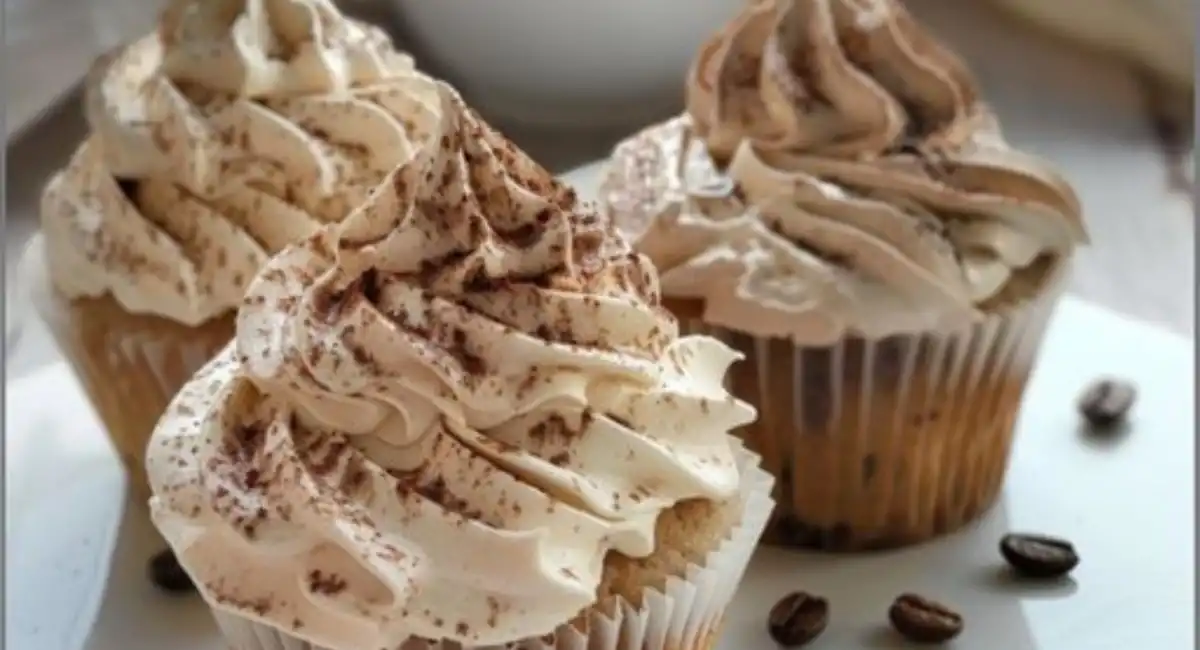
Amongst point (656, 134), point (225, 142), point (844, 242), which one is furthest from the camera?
point (656, 134)

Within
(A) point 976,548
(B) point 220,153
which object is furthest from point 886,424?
(B) point 220,153

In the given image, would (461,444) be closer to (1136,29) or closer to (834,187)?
(834,187)

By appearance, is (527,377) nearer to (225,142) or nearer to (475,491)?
(475,491)

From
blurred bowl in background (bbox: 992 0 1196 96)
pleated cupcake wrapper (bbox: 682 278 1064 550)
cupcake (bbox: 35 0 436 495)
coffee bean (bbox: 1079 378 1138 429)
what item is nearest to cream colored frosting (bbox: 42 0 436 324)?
cupcake (bbox: 35 0 436 495)

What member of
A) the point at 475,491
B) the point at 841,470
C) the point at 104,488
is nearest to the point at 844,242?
the point at 841,470

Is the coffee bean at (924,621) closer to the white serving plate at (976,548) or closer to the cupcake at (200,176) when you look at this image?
the white serving plate at (976,548)

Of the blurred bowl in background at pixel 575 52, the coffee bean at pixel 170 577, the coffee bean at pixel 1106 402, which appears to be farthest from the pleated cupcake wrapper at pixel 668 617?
the blurred bowl in background at pixel 575 52
